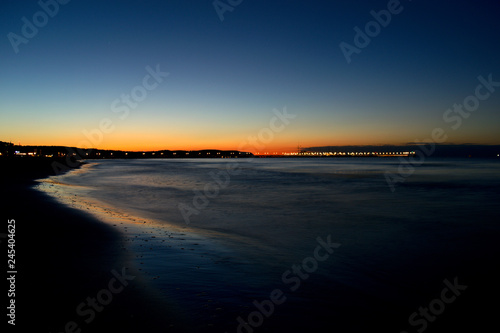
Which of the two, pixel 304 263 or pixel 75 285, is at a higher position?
pixel 75 285

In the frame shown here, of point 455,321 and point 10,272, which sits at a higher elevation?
point 10,272

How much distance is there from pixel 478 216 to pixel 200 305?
55.6 feet

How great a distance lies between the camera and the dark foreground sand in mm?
4711

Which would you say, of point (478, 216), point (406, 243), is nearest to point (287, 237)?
point (406, 243)

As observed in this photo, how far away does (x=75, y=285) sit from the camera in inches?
233

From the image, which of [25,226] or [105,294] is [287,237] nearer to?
[105,294]

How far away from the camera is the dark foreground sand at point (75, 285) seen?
4.71 metres

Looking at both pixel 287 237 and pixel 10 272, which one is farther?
pixel 287 237

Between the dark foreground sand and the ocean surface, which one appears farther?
the ocean surface

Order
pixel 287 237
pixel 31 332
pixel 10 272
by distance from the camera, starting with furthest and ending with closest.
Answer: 1. pixel 287 237
2. pixel 10 272
3. pixel 31 332

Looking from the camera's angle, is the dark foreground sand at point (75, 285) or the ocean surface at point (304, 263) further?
the ocean surface at point (304, 263)

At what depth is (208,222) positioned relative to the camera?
1424 cm

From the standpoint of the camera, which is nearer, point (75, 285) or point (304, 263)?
point (75, 285)

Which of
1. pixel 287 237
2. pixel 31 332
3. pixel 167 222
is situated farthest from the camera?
pixel 167 222
